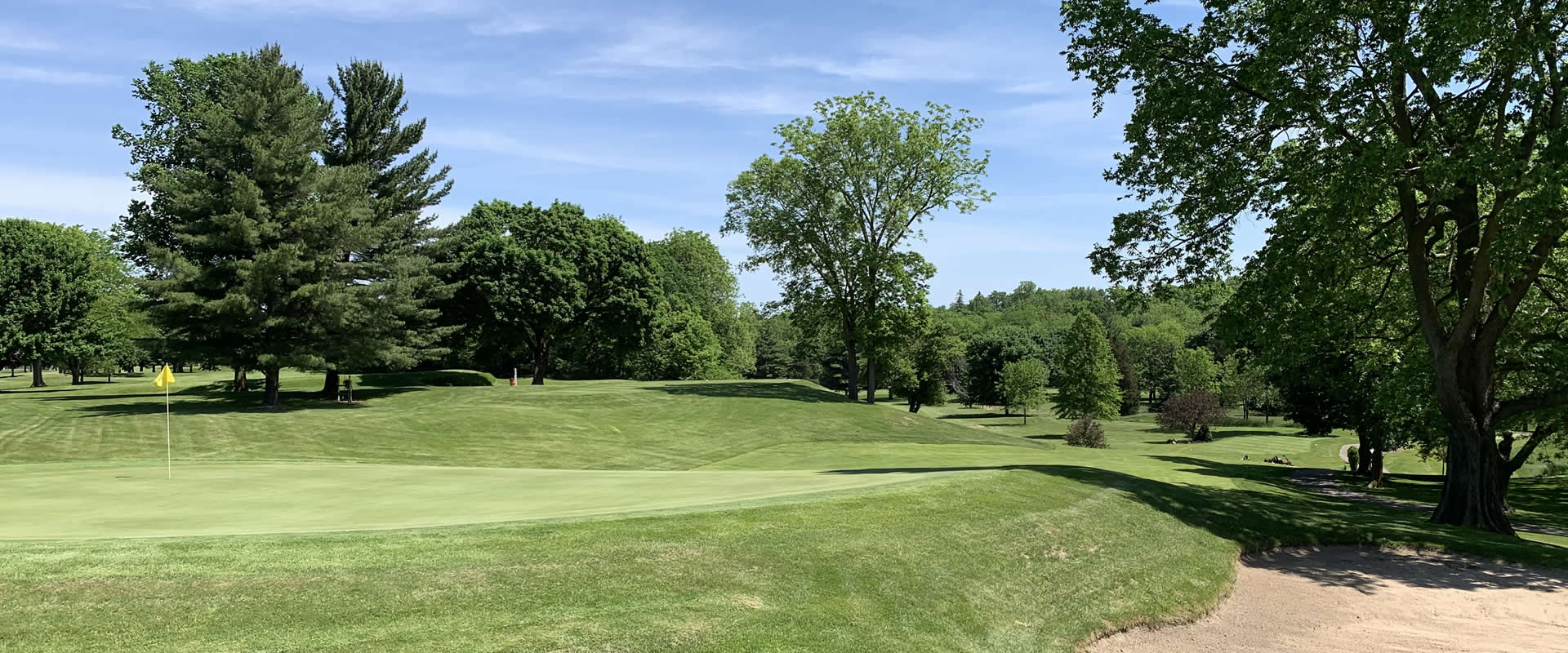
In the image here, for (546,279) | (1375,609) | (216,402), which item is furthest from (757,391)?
(1375,609)

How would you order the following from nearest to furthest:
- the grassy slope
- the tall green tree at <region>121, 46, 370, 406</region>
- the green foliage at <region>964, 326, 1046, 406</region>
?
the grassy slope, the tall green tree at <region>121, 46, 370, 406</region>, the green foliage at <region>964, 326, 1046, 406</region>

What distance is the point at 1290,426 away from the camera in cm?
10194

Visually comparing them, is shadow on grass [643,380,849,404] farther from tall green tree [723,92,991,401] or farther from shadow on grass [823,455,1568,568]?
shadow on grass [823,455,1568,568]

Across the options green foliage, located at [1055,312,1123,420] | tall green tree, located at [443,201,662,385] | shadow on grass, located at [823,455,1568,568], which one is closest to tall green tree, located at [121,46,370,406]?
tall green tree, located at [443,201,662,385]

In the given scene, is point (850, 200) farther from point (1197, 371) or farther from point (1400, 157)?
point (1197, 371)

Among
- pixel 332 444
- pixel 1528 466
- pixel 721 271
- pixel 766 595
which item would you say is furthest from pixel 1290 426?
pixel 766 595

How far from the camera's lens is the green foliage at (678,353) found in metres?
82.6

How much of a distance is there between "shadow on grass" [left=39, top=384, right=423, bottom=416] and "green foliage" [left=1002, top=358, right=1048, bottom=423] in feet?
214

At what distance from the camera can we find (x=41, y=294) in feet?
205

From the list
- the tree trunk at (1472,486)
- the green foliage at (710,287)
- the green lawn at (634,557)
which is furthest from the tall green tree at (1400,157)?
the green foliage at (710,287)

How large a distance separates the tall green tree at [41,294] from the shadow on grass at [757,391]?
4400 centimetres

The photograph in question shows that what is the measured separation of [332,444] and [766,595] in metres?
27.9

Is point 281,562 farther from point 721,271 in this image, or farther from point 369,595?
point 721,271

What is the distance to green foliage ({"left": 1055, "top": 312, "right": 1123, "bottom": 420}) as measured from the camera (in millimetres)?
80562
